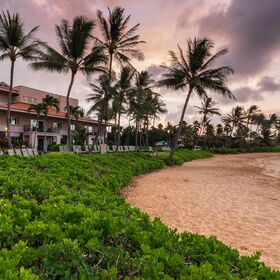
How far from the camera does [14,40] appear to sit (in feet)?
66.5

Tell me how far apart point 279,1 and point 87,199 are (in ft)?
44.0

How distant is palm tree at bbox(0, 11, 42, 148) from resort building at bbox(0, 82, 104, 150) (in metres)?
9.41

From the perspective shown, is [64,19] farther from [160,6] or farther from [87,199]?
[87,199]

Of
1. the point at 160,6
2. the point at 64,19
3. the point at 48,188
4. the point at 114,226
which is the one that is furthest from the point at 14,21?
the point at 114,226

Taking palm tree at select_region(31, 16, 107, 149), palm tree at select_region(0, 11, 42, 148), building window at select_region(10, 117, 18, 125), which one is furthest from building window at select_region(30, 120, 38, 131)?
palm tree at select_region(31, 16, 107, 149)

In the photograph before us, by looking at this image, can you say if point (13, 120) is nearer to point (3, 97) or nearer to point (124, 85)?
point (3, 97)

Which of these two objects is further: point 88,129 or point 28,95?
point 88,129

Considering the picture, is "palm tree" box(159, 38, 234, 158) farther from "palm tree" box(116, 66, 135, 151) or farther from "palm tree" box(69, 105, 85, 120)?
"palm tree" box(69, 105, 85, 120)

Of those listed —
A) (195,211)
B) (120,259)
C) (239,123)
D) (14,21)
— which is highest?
(14,21)

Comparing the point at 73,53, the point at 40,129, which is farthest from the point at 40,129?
the point at 73,53

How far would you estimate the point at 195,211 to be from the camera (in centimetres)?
767

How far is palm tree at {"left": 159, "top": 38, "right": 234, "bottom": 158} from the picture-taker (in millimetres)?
21062

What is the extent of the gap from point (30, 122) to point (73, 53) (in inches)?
708

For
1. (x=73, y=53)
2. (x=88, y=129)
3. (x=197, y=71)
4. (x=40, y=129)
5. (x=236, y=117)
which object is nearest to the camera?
(x=73, y=53)
